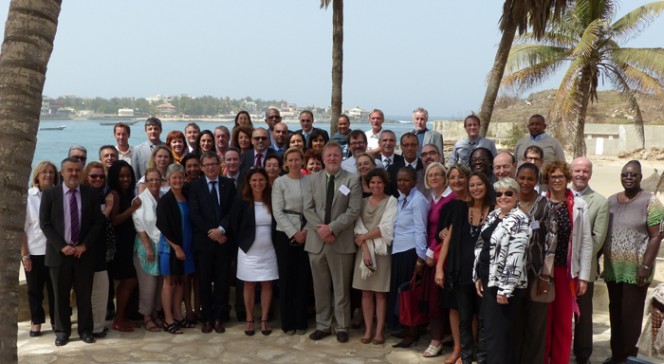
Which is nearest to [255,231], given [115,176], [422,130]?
[115,176]

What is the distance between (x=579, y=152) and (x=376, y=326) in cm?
1344

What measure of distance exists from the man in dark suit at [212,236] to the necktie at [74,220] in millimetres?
1192

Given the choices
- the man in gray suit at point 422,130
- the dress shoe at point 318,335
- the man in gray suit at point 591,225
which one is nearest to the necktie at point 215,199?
the dress shoe at point 318,335

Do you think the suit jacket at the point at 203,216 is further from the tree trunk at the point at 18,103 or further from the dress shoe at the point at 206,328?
the tree trunk at the point at 18,103

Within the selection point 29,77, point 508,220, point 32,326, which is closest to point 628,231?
point 508,220

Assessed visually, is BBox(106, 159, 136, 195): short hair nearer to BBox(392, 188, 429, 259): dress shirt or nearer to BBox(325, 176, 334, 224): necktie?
BBox(325, 176, 334, 224): necktie

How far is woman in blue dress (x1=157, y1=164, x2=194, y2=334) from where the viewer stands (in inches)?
288

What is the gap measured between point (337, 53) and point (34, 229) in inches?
308

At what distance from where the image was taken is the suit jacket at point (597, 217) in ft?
20.6

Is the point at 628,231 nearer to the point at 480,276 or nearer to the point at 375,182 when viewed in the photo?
the point at 480,276

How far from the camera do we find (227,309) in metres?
7.84

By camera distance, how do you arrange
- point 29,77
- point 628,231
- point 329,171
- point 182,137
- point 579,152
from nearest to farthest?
point 29,77 < point 628,231 < point 329,171 < point 182,137 < point 579,152

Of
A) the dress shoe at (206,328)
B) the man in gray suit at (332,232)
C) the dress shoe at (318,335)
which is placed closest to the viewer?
the man in gray suit at (332,232)

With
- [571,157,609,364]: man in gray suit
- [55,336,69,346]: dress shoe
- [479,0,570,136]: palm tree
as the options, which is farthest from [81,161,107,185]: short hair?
[479,0,570,136]: palm tree
